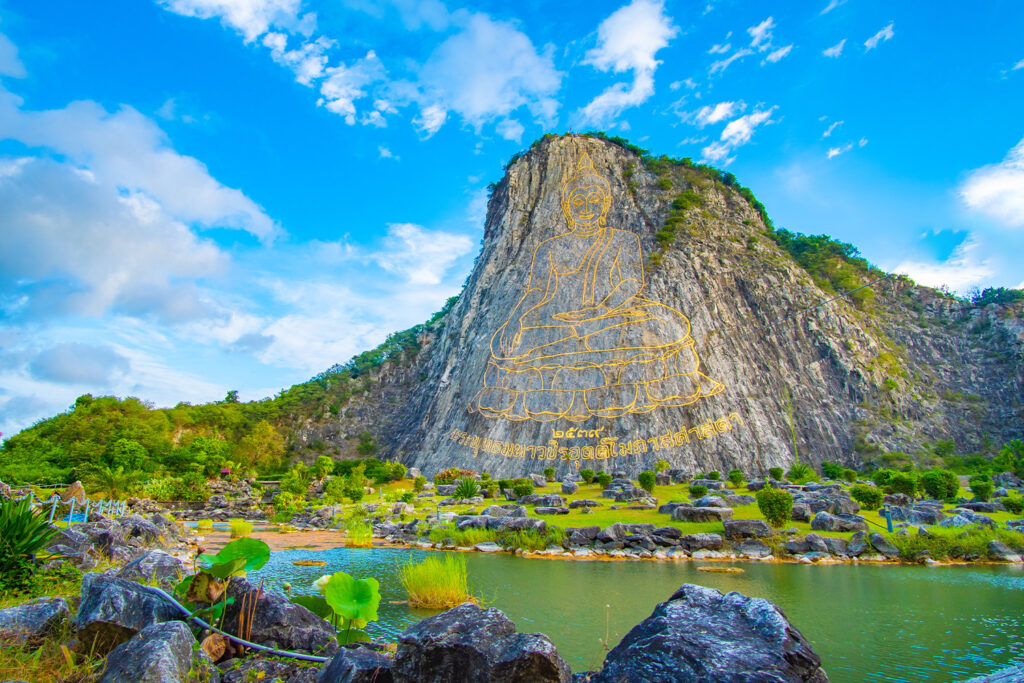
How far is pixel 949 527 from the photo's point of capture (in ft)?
39.6

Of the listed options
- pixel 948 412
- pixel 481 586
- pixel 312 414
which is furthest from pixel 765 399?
pixel 312 414

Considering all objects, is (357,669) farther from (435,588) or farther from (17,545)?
(17,545)

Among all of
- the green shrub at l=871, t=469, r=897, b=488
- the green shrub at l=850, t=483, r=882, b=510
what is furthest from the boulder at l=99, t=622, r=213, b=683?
the green shrub at l=871, t=469, r=897, b=488

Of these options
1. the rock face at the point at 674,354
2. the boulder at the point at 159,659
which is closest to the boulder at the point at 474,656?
the boulder at the point at 159,659

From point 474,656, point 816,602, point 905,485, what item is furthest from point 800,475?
point 474,656

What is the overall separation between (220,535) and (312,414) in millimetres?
34506

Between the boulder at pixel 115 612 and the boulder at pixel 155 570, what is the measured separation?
0.65 meters

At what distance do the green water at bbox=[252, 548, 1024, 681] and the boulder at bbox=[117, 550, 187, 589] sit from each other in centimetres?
211

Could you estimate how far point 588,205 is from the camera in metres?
38.1

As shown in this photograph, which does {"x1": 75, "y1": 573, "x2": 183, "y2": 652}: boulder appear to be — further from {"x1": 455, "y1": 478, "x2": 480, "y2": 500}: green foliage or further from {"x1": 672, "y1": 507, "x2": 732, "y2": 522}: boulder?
{"x1": 455, "y1": 478, "x2": 480, "y2": 500}: green foliage

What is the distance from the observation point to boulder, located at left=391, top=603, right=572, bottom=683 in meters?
3.14

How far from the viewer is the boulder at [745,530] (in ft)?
39.5

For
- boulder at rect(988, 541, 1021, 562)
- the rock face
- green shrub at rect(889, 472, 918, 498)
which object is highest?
the rock face

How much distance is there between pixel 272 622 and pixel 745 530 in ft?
35.8
